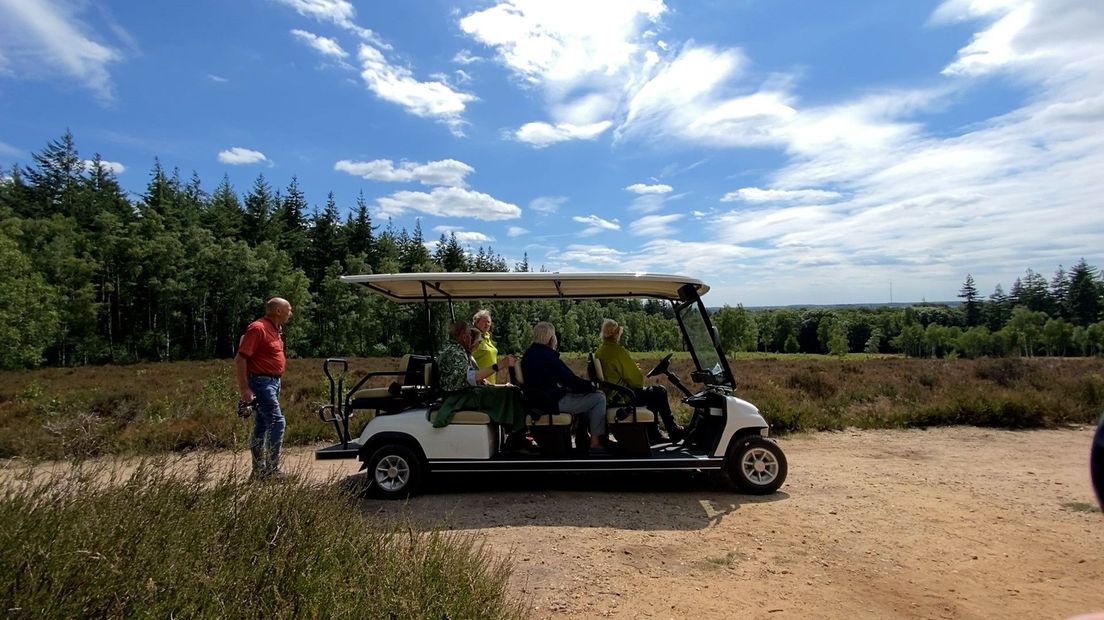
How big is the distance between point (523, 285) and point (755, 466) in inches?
138

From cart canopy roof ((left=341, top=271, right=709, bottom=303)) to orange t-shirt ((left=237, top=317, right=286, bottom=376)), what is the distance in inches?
42.7

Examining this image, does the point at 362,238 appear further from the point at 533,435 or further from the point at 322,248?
the point at 533,435

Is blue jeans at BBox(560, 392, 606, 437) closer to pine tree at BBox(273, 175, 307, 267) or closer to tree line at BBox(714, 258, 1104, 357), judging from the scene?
tree line at BBox(714, 258, 1104, 357)

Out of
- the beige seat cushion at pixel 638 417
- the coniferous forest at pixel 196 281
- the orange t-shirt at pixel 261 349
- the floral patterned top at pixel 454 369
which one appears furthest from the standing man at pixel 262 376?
the coniferous forest at pixel 196 281

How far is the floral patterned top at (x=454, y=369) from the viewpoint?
6.96m

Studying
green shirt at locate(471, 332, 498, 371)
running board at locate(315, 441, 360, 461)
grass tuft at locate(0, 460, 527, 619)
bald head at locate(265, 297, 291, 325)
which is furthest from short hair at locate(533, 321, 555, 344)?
grass tuft at locate(0, 460, 527, 619)

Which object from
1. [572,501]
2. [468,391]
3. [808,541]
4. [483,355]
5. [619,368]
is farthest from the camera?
[483,355]

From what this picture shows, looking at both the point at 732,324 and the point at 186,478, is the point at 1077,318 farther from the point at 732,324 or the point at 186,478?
the point at 186,478

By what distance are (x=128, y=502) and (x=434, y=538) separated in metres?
1.65

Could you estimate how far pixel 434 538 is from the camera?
363 cm

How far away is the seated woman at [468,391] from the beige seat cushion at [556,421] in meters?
0.16

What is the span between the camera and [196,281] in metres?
51.3

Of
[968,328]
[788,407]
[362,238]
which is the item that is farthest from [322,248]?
[968,328]

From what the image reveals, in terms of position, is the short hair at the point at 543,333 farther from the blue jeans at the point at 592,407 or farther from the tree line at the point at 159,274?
the tree line at the point at 159,274
